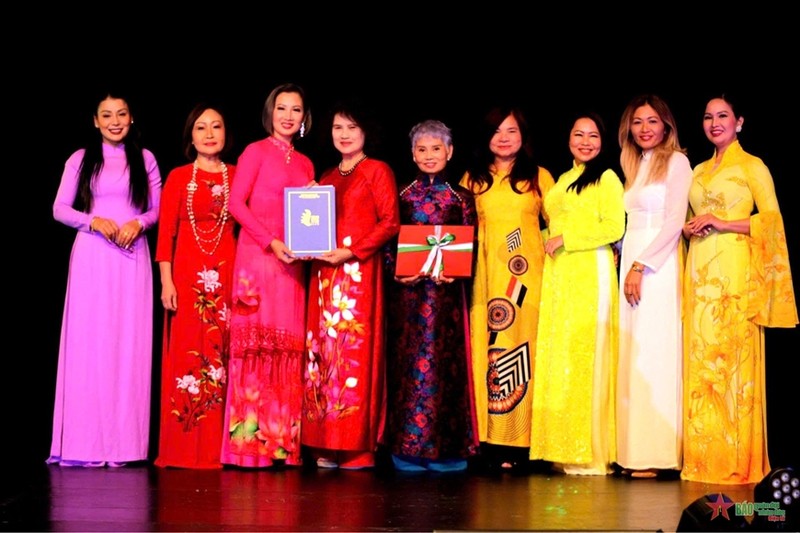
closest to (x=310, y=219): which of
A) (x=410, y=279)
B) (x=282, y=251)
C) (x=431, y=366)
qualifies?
(x=282, y=251)

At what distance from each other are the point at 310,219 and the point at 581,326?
1209 mm

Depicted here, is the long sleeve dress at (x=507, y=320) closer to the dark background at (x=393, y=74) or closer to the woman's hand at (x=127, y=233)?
the dark background at (x=393, y=74)

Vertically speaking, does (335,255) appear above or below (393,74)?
below

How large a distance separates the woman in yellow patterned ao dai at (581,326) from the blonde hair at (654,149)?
0.14 meters

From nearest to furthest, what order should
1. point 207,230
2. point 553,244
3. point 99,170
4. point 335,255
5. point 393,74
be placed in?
point 335,255
point 553,244
point 207,230
point 99,170
point 393,74

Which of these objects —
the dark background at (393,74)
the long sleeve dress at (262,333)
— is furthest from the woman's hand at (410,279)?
the dark background at (393,74)

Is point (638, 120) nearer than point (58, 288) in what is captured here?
Yes

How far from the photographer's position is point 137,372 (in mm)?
5309

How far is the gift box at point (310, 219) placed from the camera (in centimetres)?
503

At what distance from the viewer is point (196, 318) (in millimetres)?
5215

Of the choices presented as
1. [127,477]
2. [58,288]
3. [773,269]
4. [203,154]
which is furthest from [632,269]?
[58,288]

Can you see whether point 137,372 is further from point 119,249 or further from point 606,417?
point 606,417

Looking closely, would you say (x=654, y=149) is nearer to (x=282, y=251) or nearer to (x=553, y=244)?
(x=553, y=244)

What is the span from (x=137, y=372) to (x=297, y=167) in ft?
3.70
